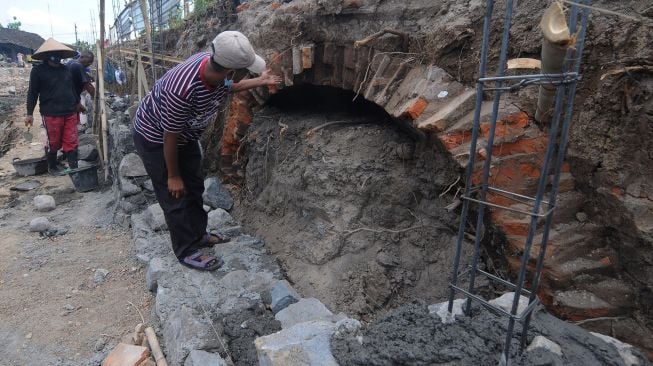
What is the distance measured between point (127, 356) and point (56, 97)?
15.5ft

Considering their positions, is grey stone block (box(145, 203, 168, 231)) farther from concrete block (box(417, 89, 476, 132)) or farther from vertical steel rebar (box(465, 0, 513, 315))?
vertical steel rebar (box(465, 0, 513, 315))

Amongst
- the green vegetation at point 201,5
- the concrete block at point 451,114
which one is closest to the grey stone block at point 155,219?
the concrete block at point 451,114

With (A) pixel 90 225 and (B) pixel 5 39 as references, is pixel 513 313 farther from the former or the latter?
(B) pixel 5 39

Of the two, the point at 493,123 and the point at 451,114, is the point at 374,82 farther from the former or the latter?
the point at 493,123

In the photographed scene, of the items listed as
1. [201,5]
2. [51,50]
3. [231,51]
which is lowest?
[231,51]

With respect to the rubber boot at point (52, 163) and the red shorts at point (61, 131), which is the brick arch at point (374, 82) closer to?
the red shorts at point (61, 131)

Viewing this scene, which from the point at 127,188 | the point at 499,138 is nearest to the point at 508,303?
the point at 499,138

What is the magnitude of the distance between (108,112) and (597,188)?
7034 mm

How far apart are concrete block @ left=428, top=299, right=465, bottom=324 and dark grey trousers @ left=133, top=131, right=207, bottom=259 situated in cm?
195

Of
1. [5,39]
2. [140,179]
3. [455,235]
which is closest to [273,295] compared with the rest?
[455,235]

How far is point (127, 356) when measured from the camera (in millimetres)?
2283

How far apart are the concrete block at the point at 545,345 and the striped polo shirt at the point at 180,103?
212 centimetres

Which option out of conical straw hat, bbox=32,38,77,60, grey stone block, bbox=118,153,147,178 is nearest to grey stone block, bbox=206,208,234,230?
grey stone block, bbox=118,153,147,178

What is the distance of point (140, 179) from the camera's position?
14.9 ft
